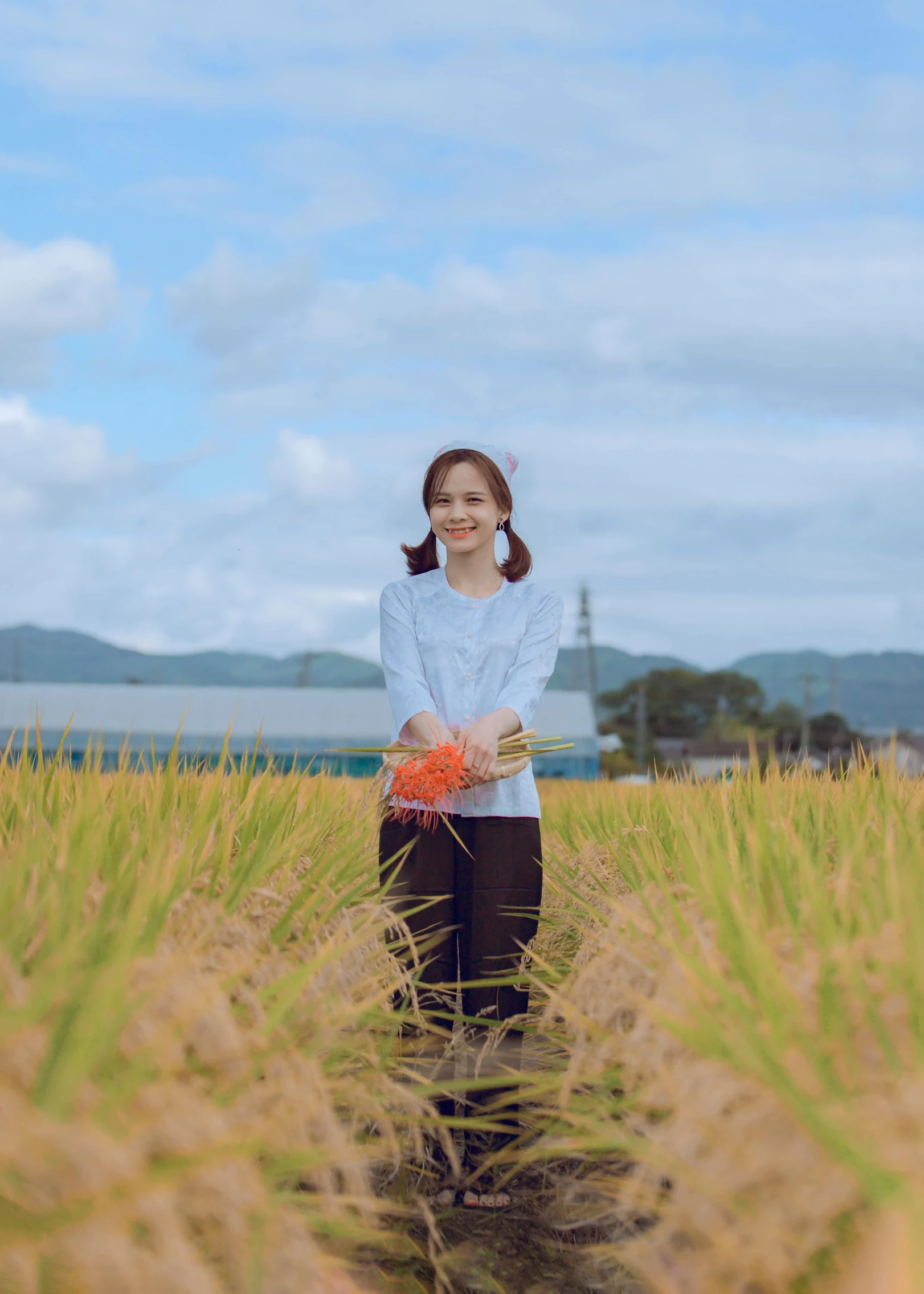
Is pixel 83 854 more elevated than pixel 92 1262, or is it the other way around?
pixel 83 854

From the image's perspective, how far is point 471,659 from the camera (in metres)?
3.16

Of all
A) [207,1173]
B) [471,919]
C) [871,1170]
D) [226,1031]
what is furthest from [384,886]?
[871,1170]

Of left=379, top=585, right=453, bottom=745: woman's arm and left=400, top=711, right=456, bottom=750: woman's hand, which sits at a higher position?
left=379, top=585, right=453, bottom=745: woman's arm

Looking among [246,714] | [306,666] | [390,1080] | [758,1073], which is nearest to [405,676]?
[390,1080]

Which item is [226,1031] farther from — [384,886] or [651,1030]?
[384,886]

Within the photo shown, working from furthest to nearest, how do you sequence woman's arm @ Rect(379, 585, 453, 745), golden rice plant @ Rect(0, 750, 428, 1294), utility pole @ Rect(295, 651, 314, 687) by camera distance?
utility pole @ Rect(295, 651, 314, 687) → woman's arm @ Rect(379, 585, 453, 745) → golden rice plant @ Rect(0, 750, 428, 1294)

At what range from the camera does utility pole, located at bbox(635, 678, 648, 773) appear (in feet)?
175

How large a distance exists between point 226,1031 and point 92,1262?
397mm

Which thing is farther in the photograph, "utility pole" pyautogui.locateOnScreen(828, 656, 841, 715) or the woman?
"utility pole" pyautogui.locateOnScreen(828, 656, 841, 715)

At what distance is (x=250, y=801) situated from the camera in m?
3.20

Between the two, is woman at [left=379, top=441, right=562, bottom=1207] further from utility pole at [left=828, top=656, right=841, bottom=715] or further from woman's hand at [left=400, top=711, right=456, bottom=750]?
utility pole at [left=828, top=656, right=841, bottom=715]

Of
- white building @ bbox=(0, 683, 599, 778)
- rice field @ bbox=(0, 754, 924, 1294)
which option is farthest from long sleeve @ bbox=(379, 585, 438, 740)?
white building @ bbox=(0, 683, 599, 778)

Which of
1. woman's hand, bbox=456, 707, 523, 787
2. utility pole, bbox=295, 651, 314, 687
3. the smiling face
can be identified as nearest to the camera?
woman's hand, bbox=456, 707, 523, 787

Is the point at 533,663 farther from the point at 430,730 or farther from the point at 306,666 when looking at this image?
the point at 306,666
